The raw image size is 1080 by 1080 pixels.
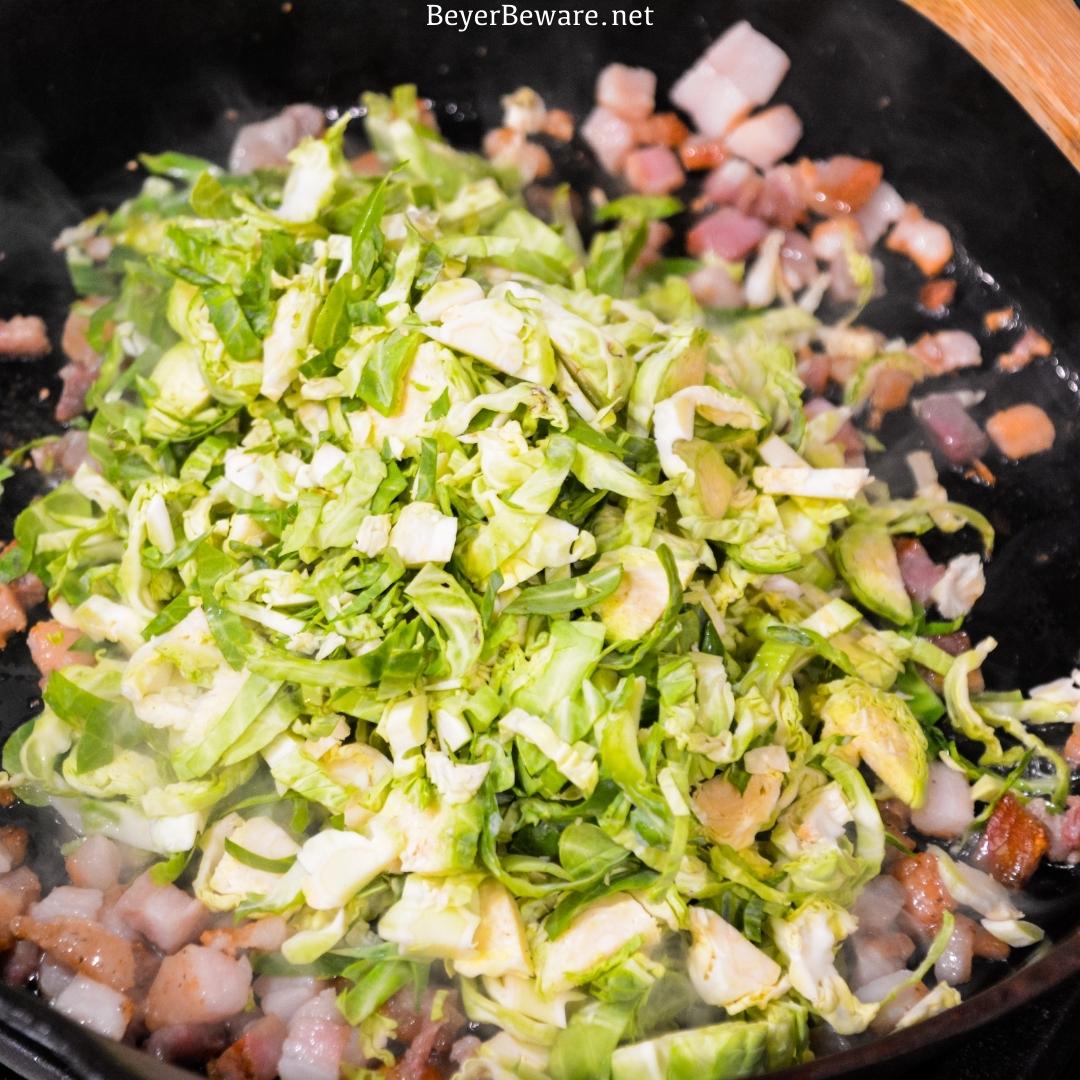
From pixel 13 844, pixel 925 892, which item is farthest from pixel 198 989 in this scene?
pixel 925 892

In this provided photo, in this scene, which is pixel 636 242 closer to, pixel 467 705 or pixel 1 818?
pixel 467 705

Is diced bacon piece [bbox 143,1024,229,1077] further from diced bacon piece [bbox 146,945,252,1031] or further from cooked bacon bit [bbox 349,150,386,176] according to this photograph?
cooked bacon bit [bbox 349,150,386,176]

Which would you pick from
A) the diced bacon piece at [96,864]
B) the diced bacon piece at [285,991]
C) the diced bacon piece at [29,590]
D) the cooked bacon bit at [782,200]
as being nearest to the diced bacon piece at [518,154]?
the cooked bacon bit at [782,200]

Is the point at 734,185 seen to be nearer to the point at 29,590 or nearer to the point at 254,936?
the point at 29,590

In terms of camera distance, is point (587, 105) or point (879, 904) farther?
point (587, 105)

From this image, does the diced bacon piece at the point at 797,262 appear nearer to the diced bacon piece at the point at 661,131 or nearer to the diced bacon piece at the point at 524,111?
the diced bacon piece at the point at 661,131

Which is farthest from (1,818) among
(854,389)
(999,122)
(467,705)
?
(999,122)

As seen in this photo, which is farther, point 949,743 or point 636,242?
point 636,242
